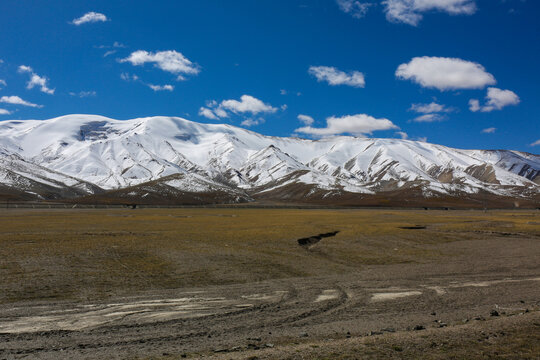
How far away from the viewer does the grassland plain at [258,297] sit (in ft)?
43.5

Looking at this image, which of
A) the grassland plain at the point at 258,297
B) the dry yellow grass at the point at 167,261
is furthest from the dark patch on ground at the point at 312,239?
the grassland plain at the point at 258,297

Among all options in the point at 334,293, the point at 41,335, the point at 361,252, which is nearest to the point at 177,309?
Answer: the point at 41,335

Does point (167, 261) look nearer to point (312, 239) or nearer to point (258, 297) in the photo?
point (258, 297)

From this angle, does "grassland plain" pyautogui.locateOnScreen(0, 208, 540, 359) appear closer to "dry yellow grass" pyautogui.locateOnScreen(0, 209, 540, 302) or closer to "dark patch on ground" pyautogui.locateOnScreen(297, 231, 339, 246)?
"dry yellow grass" pyautogui.locateOnScreen(0, 209, 540, 302)

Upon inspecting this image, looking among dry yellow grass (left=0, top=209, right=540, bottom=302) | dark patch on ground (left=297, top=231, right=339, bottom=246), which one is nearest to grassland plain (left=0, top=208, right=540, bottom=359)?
dry yellow grass (left=0, top=209, right=540, bottom=302)

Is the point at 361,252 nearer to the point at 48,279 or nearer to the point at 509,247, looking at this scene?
the point at 509,247

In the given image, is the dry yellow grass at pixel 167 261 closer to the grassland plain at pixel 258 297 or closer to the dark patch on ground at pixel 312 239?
the grassland plain at pixel 258 297

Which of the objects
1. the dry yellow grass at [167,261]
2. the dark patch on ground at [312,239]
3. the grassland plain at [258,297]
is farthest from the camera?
the dark patch on ground at [312,239]

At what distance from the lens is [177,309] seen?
57.6 ft

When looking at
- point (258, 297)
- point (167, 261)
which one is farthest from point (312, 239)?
point (258, 297)

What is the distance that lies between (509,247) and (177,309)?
40.5 m

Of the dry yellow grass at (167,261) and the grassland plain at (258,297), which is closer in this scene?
the grassland plain at (258,297)

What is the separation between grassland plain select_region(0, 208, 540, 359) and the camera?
13250 millimetres

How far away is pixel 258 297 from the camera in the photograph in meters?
20.1
